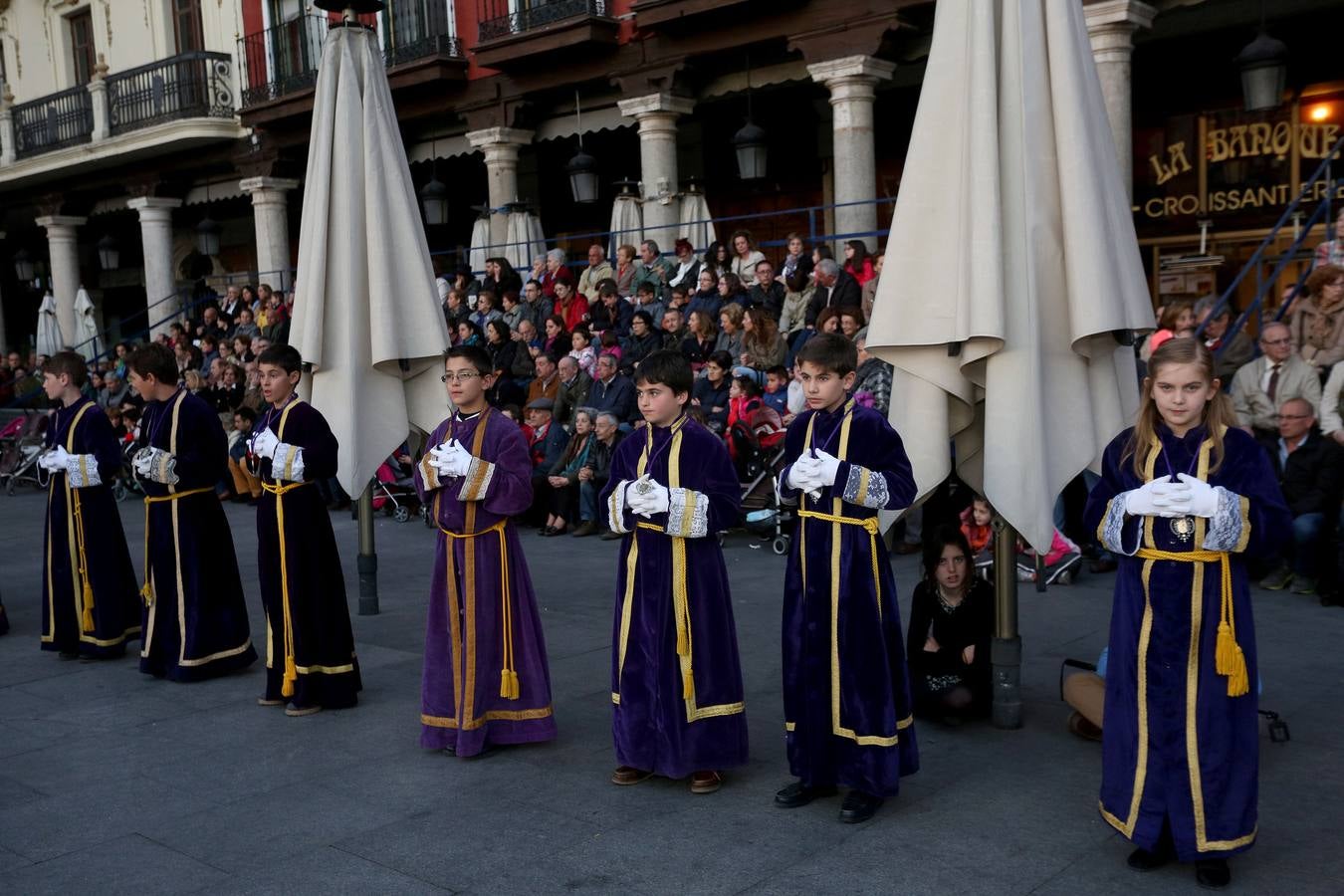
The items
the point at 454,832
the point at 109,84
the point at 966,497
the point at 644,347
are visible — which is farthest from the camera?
the point at 109,84

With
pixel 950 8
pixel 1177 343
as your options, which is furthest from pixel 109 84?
pixel 1177 343

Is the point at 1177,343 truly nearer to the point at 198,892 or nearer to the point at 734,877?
the point at 734,877

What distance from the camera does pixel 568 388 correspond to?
12.5 m

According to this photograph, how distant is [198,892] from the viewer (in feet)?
12.7

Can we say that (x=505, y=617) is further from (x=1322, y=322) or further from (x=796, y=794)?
(x=1322, y=322)

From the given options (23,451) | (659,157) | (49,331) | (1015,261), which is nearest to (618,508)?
(1015,261)

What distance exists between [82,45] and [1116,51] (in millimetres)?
23152

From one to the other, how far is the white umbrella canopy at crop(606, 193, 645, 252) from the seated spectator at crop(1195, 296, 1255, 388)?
820 centimetres

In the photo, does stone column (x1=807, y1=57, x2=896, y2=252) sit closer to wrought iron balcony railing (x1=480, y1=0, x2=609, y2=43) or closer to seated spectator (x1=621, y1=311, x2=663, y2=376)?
seated spectator (x1=621, y1=311, x2=663, y2=376)

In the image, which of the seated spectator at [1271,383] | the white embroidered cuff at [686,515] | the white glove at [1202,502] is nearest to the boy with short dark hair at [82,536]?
the white embroidered cuff at [686,515]

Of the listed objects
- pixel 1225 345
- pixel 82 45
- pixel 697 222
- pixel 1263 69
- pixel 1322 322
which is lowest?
pixel 1225 345

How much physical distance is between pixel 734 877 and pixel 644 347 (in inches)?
362

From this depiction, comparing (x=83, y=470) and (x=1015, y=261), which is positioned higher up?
(x=1015, y=261)

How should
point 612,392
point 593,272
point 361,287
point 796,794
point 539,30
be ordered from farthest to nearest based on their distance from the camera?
point 539,30 < point 593,272 < point 612,392 < point 361,287 < point 796,794
